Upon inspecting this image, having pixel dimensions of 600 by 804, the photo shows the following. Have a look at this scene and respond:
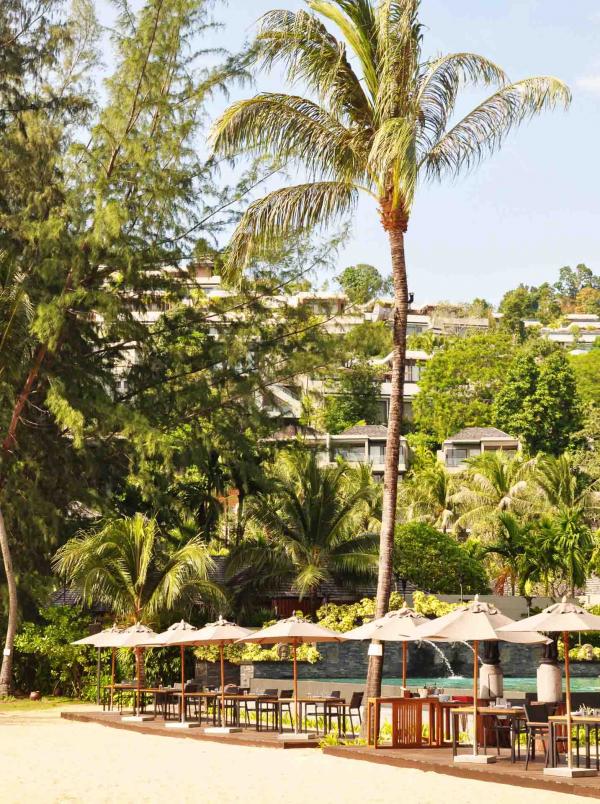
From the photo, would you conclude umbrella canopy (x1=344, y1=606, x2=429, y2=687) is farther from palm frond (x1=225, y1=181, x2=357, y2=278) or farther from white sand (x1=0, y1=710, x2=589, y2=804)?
palm frond (x1=225, y1=181, x2=357, y2=278)

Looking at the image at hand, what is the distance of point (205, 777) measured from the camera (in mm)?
14289

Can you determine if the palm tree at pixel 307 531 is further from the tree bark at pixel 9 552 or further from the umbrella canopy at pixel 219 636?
the umbrella canopy at pixel 219 636

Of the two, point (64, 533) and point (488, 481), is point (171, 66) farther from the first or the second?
point (488, 481)

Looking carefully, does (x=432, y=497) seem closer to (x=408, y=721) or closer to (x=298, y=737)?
(x=298, y=737)

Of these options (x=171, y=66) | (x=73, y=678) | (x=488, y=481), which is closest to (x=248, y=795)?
(x=73, y=678)

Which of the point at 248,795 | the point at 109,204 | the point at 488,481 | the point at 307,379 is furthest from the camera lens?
the point at 488,481

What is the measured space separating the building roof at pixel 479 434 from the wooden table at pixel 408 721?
60.1 metres

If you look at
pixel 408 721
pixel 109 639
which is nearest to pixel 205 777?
pixel 408 721

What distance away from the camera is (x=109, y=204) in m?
28.7

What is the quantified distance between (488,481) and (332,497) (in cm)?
2410

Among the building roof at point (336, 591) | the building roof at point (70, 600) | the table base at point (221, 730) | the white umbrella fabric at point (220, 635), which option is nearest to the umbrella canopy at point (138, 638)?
the white umbrella fabric at point (220, 635)

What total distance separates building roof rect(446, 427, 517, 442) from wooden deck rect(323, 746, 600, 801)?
60900mm

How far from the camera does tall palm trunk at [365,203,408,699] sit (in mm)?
18312

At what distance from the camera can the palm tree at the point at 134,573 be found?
93.6 feet
